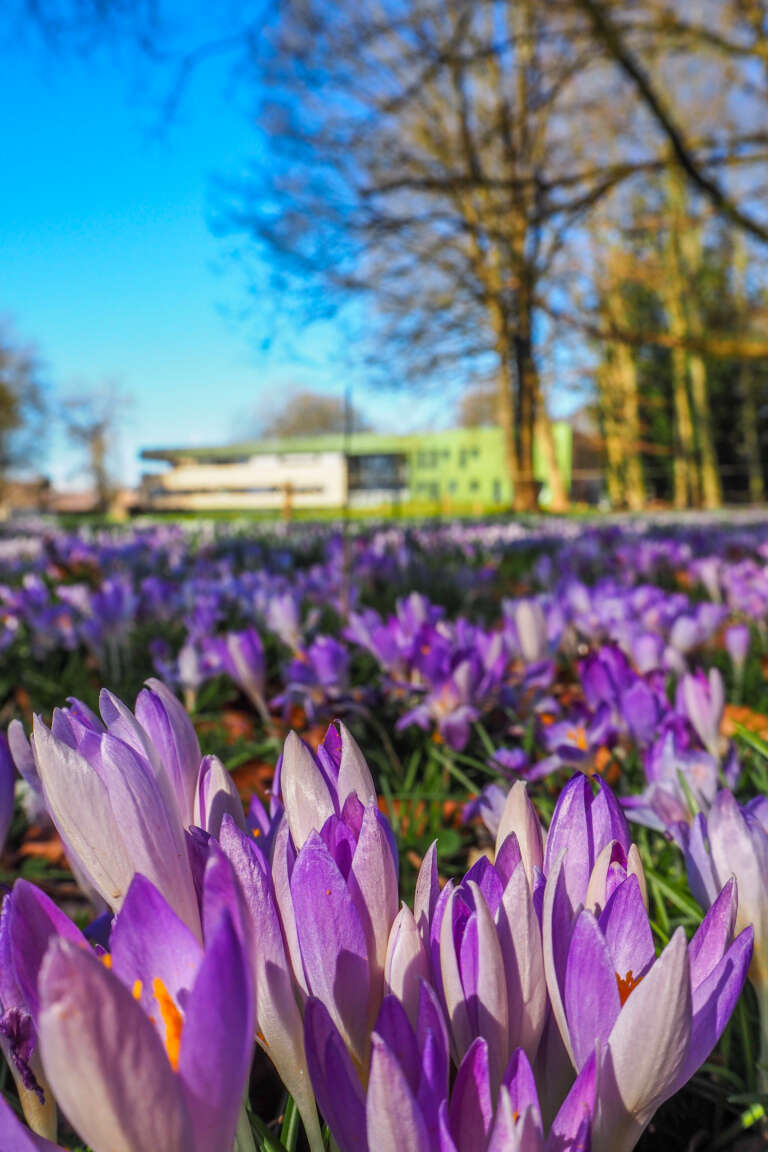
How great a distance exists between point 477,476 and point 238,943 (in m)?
56.1

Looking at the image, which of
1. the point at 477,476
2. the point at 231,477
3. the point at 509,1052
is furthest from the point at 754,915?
the point at 231,477

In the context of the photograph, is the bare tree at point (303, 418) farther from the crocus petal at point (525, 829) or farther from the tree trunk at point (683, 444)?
the crocus petal at point (525, 829)

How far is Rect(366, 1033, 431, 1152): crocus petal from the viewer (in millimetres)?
378

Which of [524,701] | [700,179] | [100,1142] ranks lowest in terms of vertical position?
[524,701]

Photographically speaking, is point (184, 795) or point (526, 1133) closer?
point (526, 1133)

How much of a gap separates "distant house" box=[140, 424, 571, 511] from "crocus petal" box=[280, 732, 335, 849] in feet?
155

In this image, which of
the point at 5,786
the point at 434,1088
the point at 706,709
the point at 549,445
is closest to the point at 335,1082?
the point at 434,1088

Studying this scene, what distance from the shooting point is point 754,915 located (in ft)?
2.06

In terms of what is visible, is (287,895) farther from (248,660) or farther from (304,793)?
(248,660)

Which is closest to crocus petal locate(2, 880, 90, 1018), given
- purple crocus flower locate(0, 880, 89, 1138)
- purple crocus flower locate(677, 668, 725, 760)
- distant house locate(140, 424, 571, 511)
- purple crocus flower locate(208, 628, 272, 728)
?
purple crocus flower locate(0, 880, 89, 1138)

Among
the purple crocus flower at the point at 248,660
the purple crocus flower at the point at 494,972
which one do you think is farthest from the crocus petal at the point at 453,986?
the purple crocus flower at the point at 248,660

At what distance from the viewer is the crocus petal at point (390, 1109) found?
0.38 meters

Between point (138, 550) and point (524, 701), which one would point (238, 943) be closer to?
point (524, 701)

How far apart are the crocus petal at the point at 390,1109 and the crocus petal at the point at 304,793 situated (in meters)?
0.20
